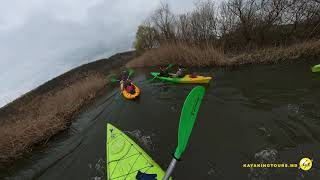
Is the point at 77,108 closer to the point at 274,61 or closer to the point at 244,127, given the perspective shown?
the point at 244,127

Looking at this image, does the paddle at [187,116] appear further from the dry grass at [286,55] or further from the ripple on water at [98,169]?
the dry grass at [286,55]

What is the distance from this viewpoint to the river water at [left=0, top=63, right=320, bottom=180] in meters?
5.10

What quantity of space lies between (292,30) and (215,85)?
433 inches

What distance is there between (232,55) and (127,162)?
13.0 meters

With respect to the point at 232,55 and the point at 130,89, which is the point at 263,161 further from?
the point at 232,55

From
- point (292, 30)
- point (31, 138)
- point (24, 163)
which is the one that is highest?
point (292, 30)

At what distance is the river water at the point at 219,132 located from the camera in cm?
510

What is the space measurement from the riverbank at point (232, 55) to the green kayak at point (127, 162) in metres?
10.6

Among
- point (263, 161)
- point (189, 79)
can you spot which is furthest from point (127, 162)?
point (189, 79)

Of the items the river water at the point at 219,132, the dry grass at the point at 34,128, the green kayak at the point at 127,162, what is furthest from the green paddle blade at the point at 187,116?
the dry grass at the point at 34,128

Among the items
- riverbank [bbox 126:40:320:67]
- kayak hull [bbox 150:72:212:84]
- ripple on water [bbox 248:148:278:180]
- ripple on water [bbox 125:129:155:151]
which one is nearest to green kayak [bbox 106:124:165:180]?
ripple on water [bbox 125:129:155:151]

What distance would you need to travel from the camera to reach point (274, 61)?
512 inches

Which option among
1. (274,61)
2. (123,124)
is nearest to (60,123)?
(123,124)

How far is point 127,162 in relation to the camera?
198 inches
